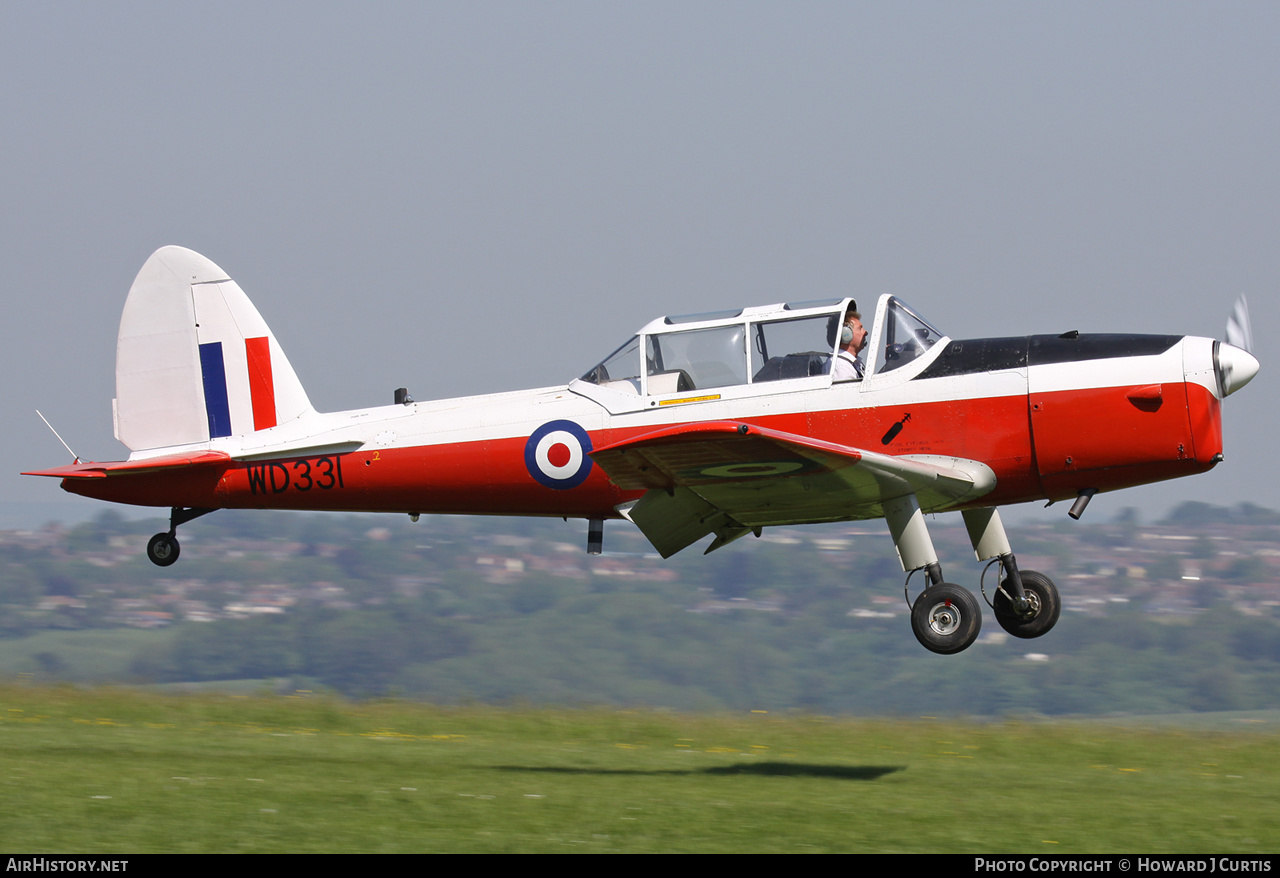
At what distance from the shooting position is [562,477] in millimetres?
10898

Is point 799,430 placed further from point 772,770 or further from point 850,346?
point 772,770

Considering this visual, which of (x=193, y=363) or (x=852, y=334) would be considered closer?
(x=852, y=334)

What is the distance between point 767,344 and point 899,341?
989mm

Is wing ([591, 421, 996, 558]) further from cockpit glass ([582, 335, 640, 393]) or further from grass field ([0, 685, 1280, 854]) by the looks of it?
grass field ([0, 685, 1280, 854])

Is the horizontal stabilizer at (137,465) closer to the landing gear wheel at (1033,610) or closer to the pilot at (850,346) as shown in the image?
the pilot at (850,346)

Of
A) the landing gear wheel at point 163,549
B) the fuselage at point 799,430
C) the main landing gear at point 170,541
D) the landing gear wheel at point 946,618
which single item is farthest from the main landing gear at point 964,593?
the landing gear wheel at point 163,549

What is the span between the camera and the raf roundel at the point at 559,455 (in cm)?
1079

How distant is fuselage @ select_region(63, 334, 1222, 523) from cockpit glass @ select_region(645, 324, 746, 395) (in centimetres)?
7

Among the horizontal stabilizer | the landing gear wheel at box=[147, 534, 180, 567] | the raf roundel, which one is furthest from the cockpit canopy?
the landing gear wheel at box=[147, 534, 180, 567]

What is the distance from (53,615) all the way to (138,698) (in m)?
71.9

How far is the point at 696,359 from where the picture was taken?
10414mm

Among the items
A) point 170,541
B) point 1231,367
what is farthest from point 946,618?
point 170,541

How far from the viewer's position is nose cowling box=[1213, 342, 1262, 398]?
9.49m

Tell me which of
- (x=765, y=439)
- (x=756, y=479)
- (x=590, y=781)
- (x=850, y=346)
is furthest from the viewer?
(x=850, y=346)
